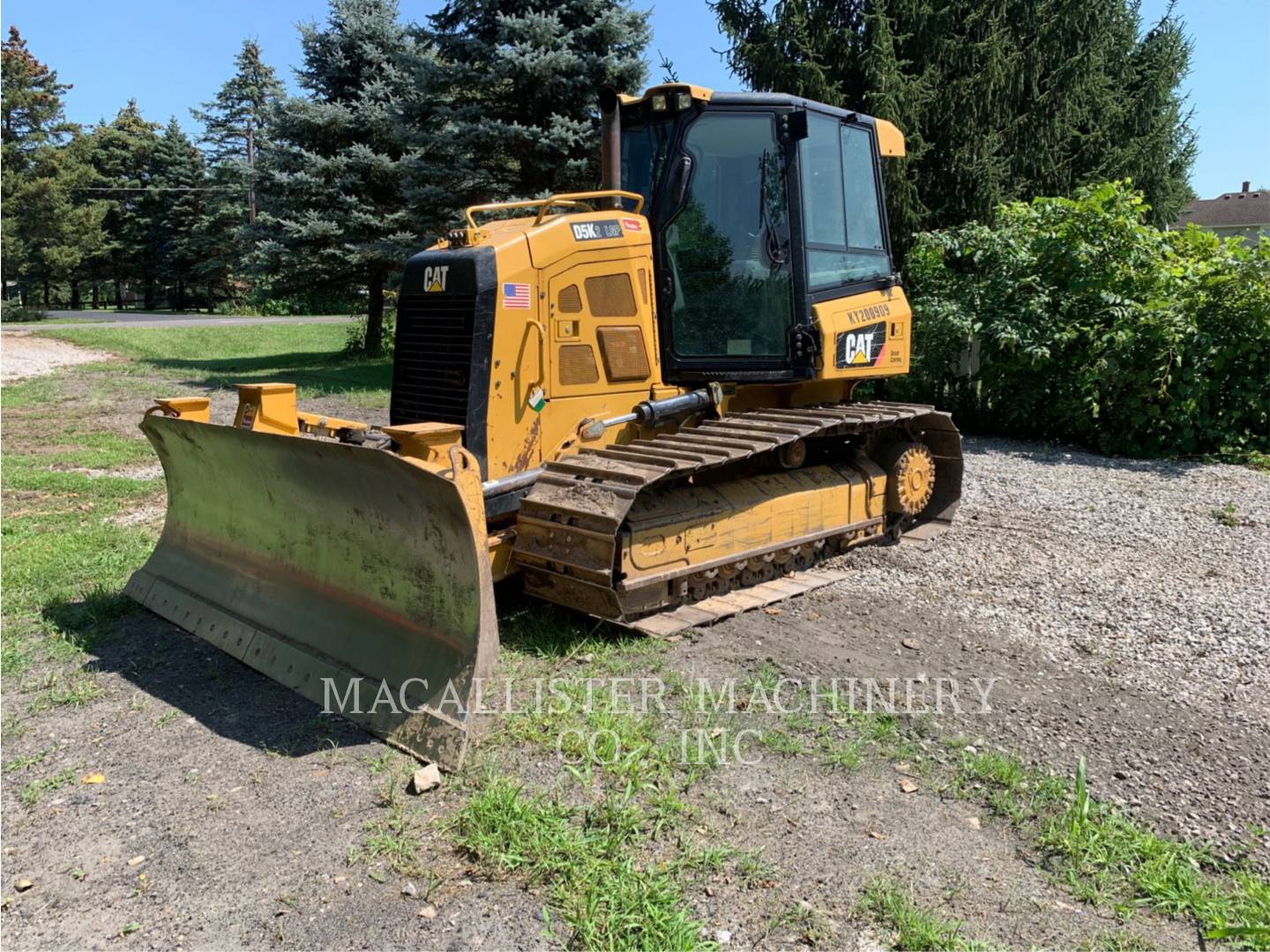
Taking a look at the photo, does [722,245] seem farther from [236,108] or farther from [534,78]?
[236,108]

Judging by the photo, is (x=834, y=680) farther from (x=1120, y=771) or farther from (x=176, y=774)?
(x=176, y=774)

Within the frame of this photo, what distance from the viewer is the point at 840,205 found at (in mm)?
6285

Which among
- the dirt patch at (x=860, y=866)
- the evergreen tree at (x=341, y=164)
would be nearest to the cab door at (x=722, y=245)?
the dirt patch at (x=860, y=866)

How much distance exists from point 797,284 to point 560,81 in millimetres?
9722

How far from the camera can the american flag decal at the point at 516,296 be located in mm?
4980

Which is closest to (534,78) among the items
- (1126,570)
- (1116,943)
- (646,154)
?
(646,154)

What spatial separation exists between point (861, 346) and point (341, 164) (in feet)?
46.9

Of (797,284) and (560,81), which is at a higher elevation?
(560,81)

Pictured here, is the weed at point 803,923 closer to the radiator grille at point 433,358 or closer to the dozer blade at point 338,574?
the dozer blade at point 338,574

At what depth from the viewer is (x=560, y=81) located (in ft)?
46.1

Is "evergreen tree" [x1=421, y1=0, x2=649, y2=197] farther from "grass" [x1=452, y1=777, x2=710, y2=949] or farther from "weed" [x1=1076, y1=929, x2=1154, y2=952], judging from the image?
"weed" [x1=1076, y1=929, x2=1154, y2=952]

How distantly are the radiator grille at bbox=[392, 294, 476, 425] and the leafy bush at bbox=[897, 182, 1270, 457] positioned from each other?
25.4 ft

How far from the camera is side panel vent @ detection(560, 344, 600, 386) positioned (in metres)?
5.31

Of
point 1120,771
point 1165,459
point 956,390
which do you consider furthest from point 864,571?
point 956,390
